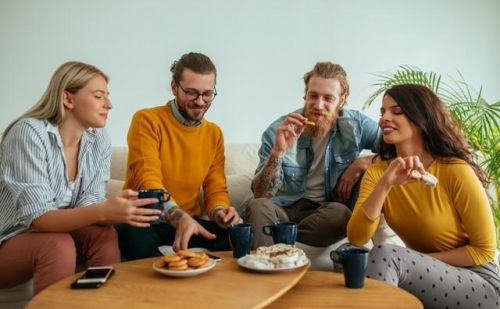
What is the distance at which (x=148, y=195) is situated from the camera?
5.21 feet

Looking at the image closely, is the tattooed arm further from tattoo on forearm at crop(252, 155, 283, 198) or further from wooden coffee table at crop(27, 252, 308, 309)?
wooden coffee table at crop(27, 252, 308, 309)

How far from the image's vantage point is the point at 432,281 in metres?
1.57

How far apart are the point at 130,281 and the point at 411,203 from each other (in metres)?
1.02

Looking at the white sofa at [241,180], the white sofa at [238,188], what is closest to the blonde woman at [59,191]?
the white sofa at [238,188]

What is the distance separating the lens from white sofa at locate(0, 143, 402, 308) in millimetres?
1889

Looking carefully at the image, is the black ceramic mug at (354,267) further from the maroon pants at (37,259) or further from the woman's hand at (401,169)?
the maroon pants at (37,259)

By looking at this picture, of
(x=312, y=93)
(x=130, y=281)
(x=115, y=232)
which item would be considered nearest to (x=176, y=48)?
(x=312, y=93)

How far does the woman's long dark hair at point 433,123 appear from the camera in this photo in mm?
1798

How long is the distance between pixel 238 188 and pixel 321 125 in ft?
1.96

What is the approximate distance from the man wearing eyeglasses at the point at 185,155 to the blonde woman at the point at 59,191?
0.67 ft

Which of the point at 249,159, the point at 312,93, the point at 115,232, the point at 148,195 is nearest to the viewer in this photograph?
the point at 148,195

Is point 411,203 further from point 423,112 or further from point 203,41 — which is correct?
point 203,41

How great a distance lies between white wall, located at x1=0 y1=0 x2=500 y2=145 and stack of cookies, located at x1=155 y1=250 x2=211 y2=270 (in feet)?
6.90

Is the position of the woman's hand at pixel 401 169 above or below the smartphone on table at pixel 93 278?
above
